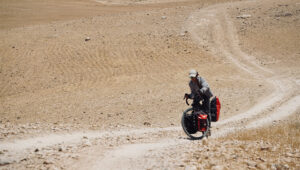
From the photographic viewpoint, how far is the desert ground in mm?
7152

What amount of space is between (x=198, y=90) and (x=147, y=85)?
10.9 m

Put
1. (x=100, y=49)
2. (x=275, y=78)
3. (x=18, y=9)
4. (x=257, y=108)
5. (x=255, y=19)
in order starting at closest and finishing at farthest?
(x=257, y=108) → (x=275, y=78) → (x=100, y=49) → (x=255, y=19) → (x=18, y=9)

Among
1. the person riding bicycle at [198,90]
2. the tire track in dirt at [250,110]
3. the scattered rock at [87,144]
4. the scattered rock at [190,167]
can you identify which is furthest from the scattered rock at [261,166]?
the scattered rock at [87,144]

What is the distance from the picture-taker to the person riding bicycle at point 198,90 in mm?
8082

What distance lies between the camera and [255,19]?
3120 cm

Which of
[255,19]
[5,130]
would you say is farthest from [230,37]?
[5,130]

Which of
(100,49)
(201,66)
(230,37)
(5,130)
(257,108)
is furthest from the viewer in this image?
(230,37)

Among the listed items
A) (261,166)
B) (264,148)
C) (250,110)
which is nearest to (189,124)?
(264,148)

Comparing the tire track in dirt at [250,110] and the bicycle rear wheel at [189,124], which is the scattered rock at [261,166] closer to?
the tire track in dirt at [250,110]

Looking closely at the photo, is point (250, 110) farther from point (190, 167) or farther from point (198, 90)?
point (190, 167)

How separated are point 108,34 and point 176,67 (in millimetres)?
9364

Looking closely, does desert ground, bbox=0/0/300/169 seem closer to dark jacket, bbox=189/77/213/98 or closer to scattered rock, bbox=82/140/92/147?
scattered rock, bbox=82/140/92/147

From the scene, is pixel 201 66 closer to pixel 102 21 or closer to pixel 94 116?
pixel 94 116

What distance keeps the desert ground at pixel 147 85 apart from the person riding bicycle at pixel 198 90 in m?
0.95
